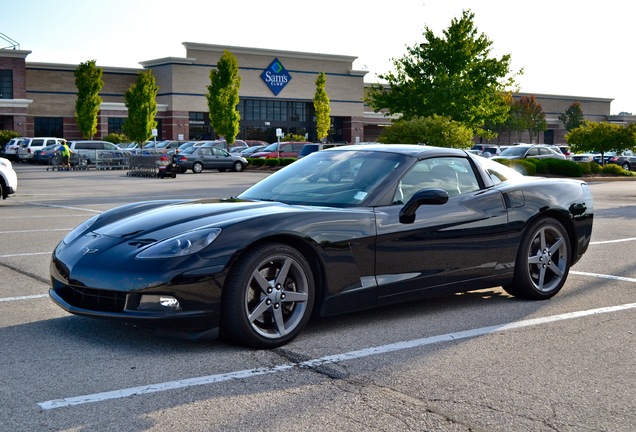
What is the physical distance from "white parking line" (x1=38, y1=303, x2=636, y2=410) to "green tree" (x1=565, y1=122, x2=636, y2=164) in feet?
113

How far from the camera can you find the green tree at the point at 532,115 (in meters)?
91.9

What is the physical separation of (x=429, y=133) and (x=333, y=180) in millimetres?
27849

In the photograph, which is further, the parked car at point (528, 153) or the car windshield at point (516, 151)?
the car windshield at point (516, 151)

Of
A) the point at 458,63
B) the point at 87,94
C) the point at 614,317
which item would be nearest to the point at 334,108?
the point at 87,94

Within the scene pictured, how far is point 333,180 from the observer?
663 centimetres

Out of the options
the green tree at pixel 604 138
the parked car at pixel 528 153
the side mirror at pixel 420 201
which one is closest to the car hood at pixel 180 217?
the side mirror at pixel 420 201

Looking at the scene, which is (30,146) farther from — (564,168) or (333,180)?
(333,180)

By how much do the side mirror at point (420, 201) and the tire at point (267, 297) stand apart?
98 centimetres

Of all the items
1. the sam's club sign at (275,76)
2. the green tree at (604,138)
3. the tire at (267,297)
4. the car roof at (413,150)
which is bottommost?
the tire at (267,297)

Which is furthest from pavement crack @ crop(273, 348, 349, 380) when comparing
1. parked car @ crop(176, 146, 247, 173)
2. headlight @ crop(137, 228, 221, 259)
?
parked car @ crop(176, 146, 247, 173)

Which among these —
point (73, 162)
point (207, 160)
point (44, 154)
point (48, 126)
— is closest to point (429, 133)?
point (207, 160)

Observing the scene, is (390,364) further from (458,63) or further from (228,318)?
(458,63)

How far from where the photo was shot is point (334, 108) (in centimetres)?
8388

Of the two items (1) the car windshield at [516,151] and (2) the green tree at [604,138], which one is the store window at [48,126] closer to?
(1) the car windshield at [516,151]
